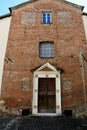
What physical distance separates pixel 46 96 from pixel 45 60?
240 cm

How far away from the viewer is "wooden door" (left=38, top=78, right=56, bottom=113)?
14156 mm

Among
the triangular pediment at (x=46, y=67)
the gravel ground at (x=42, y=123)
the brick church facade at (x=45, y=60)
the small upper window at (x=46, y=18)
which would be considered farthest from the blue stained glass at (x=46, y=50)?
the gravel ground at (x=42, y=123)

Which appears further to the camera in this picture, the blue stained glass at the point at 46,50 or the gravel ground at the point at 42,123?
the blue stained glass at the point at 46,50

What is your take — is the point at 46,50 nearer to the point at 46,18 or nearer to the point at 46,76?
the point at 46,76

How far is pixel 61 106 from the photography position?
1386 centimetres

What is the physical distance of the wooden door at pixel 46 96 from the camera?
46.4 feet

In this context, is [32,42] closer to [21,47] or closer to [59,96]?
[21,47]

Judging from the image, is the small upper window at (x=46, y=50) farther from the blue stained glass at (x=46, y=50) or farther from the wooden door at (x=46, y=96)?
the wooden door at (x=46, y=96)

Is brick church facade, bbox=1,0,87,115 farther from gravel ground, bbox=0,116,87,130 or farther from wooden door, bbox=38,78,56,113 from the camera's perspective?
gravel ground, bbox=0,116,87,130

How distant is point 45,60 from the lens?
Result: 15094 mm

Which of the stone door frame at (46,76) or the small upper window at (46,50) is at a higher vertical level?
the small upper window at (46,50)

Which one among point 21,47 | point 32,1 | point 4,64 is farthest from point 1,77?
point 32,1

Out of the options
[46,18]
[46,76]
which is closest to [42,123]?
[46,76]

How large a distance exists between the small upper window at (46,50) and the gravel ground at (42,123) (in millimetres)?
4517
